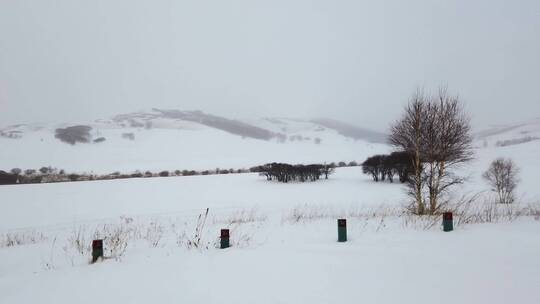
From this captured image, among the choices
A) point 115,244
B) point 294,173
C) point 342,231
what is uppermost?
point 294,173

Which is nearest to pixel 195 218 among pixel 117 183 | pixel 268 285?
pixel 268 285

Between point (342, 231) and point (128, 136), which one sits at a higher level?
point (128, 136)

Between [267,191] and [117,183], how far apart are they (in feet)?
52.3

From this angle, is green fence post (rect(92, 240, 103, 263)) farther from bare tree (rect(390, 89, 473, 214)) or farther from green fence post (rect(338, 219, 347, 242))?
bare tree (rect(390, 89, 473, 214))

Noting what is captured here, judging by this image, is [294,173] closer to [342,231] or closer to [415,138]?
[415,138]

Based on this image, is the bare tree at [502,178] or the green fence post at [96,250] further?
the bare tree at [502,178]

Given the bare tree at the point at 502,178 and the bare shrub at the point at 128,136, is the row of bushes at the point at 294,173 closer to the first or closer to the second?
the bare tree at the point at 502,178

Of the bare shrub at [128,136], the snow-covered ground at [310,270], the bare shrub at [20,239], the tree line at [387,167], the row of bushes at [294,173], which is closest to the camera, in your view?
the snow-covered ground at [310,270]

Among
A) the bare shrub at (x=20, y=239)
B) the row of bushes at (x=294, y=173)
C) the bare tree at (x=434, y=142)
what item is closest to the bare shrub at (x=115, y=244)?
the bare shrub at (x=20, y=239)

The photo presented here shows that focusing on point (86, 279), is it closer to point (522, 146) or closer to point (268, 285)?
point (268, 285)

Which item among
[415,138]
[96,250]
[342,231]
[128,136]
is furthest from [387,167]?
[128,136]

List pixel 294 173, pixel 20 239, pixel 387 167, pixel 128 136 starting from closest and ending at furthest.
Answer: pixel 20 239 < pixel 387 167 < pixel 294 173 < pixel 128 136

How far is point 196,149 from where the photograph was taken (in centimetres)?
7975

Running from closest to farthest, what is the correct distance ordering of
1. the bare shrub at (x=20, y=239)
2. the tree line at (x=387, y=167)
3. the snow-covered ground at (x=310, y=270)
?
the snow-covered ground at (x=310, y=270) → the bare shrub at (x=20, y=239) → the tree line at (x=387, y=167)
